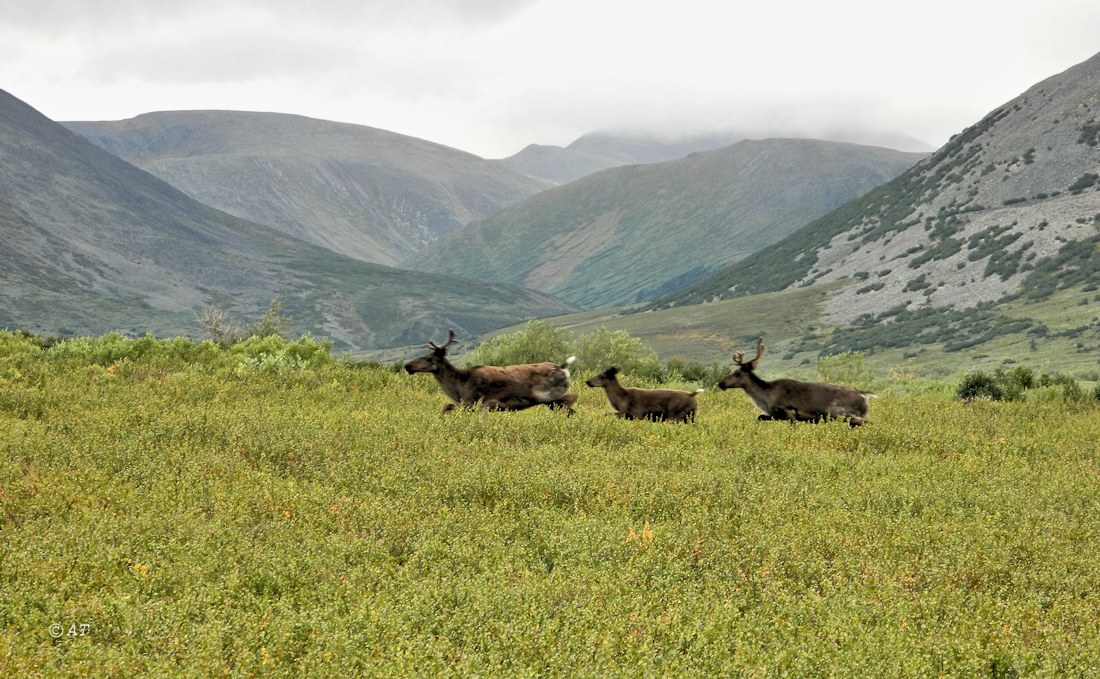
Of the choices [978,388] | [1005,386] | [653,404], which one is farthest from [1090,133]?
[653,404]

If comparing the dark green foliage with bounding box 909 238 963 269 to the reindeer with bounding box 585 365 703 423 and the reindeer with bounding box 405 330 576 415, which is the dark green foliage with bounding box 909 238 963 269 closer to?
the reindeer with bounding box 585 365 703 423

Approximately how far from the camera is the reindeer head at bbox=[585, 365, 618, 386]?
1633cm

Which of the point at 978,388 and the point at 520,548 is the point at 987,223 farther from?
the point at 520,548

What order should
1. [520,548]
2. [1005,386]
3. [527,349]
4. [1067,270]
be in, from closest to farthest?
[520,548] < [1005,386] < [527,349] < [1067,270]

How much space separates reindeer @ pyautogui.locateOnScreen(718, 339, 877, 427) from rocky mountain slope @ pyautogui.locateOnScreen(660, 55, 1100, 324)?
98.2 metres

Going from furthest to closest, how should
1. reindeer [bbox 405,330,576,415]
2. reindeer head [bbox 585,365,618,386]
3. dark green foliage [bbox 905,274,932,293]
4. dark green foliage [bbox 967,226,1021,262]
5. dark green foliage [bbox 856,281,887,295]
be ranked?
1. dark green foliage [bbox 856,281,887,295]
2. dark green foliage [bbox 905,274,932,293]
3. dark green foliage [bbox 967,226,1021,262]
4. reindeer head [bbox 585,365,618,386]
5. reindeer [bbox 405,330,576,415]

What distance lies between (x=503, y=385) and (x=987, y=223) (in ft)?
442

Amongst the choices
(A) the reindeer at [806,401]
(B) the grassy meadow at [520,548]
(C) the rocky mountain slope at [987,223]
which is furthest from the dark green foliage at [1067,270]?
(B) the grassy meadow at [520,548]

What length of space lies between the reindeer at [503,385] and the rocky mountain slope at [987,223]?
10119 cm

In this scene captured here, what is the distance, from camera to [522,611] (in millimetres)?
5961

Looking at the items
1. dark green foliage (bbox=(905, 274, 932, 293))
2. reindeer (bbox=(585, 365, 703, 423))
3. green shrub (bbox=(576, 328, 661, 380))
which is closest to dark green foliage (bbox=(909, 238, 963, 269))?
dark green foliage (bbox=(905, 274, 932, 293))

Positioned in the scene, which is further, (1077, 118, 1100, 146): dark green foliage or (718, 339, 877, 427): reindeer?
(1077, 118, 1100, 146): dark green foliage

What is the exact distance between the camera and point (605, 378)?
54.2 ft

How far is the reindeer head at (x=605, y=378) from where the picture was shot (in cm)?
1633
